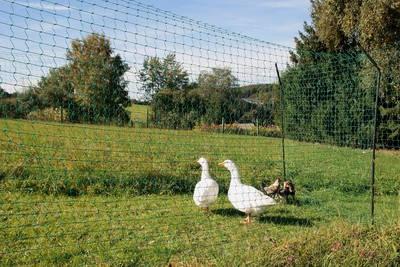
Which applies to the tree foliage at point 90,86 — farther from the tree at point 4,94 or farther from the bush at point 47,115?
the tree at point 4,94

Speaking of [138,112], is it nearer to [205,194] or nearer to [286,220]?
[205,194]

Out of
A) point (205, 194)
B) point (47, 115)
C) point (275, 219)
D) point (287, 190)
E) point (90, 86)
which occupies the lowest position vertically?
point (275, 219)

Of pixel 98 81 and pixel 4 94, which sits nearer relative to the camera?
pixel 4 94

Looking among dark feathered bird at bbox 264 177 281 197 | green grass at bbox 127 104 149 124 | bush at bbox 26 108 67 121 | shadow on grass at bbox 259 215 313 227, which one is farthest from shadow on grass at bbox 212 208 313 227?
bush at bbox 26 108 67 121

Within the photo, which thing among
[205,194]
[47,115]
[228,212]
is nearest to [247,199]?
[205,194]

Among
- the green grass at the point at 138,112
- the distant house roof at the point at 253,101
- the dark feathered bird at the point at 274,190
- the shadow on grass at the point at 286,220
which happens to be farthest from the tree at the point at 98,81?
the dark feathered bird at the point at 274,190

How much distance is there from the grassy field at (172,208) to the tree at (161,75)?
1.77 ft

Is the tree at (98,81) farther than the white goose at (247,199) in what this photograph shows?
No

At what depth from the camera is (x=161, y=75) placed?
14.3 feet

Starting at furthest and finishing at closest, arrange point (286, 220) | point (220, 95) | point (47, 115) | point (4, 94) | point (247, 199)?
1. point (286, 220)
2. point (247, 199)
3. point (220, 95)
4. point (47, 115)
5. point (4, 94)

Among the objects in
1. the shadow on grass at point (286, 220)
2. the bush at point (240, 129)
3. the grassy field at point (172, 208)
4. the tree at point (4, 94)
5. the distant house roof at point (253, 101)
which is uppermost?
the distant house roof at point (253, 101)

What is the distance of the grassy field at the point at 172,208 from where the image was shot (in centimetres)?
418

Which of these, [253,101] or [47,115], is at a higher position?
[253,101]

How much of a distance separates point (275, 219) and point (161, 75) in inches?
120
